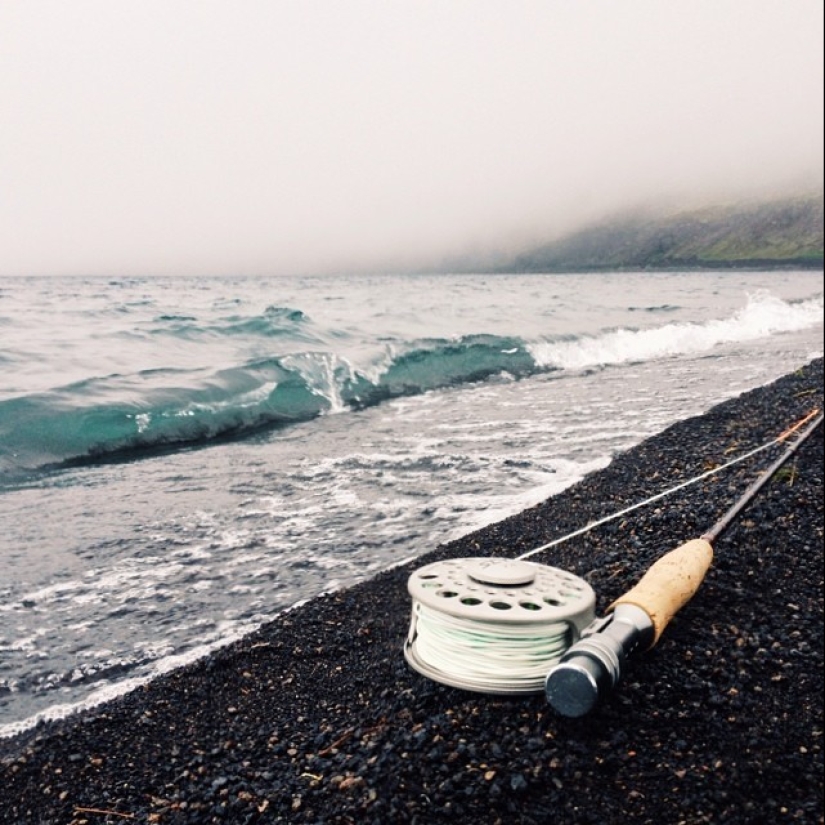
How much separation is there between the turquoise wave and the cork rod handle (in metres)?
5.17

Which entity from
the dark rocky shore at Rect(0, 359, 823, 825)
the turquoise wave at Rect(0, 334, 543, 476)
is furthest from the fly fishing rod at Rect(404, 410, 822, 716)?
the turquoise wave at Rect(0, 334, 543, 476)

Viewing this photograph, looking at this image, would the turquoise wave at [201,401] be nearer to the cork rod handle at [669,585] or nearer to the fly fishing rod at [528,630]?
the fly fishing rod at [528,630]

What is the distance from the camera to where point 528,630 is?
7.64 feet

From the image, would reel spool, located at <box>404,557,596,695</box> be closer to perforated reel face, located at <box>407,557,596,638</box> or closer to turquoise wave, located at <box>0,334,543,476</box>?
perforated reel face, located at <box>407,557,596,638</box>

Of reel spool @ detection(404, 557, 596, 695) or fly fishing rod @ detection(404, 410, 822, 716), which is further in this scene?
reel spool @ detection(404, 557, 596, 695)

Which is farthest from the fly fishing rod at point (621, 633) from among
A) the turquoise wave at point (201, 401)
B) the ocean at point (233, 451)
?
the turquoise wave at point (201, 401)

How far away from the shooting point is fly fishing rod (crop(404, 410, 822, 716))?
7.22 ft

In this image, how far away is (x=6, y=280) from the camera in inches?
117

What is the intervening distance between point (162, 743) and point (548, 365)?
13.4 metres

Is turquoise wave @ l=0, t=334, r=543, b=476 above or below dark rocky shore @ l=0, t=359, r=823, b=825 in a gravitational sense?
above

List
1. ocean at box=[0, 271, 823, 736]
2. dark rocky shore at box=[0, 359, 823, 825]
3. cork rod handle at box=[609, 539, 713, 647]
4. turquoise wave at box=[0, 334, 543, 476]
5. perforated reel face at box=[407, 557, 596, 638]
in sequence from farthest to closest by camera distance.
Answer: turquoise wave at box=[0, 334, 543, 476], ocean at box=[0, 271, 823, 736], cork rod handle at box=[609, 539, 713, 647], perforated reel face at box=[407, 557, 596, 638], dark rocky shore at box=[0, 359, 823, 825]

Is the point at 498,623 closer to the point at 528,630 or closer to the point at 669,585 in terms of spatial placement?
the point at 528,630

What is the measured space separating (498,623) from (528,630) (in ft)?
0.31

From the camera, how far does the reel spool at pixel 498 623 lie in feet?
7.70
